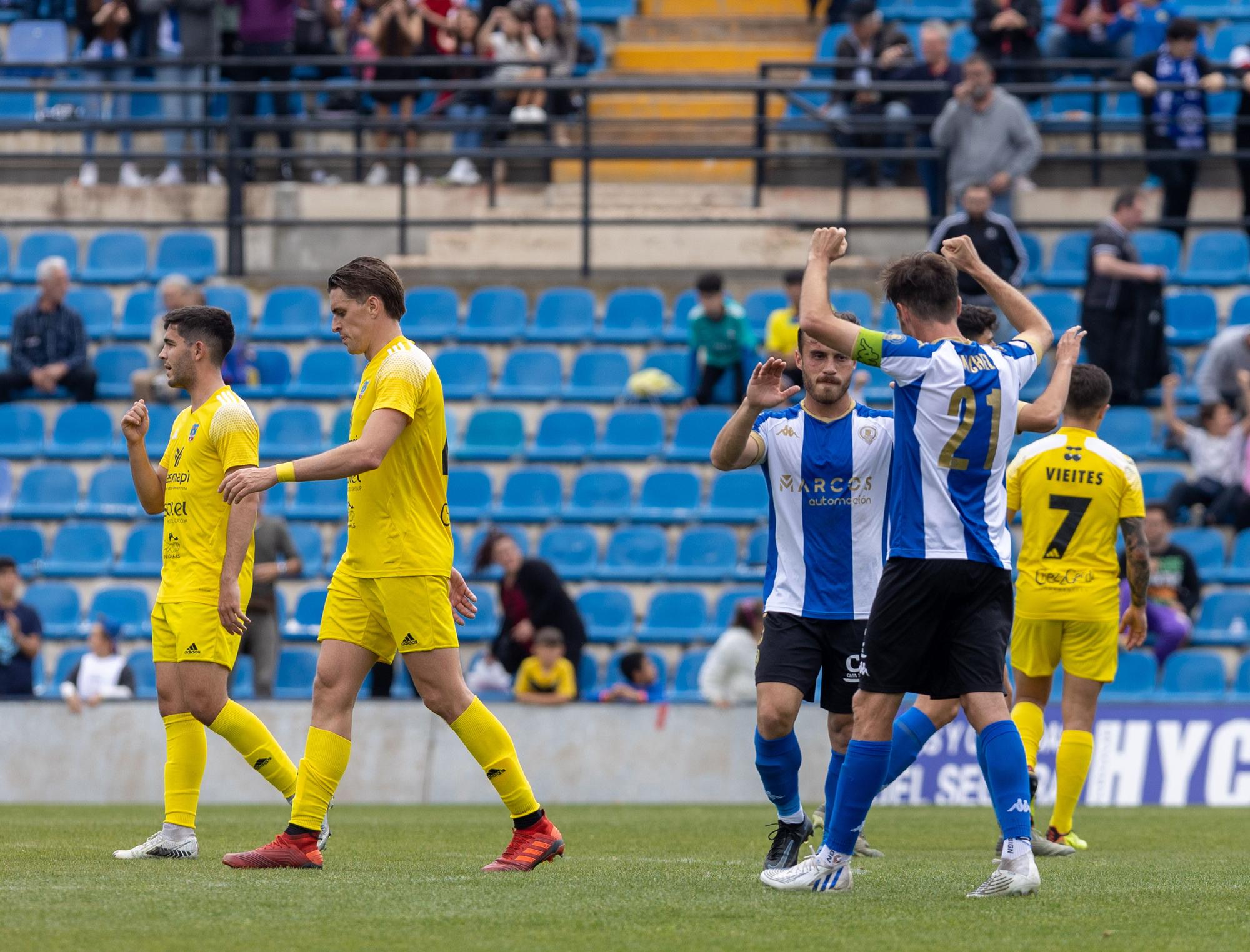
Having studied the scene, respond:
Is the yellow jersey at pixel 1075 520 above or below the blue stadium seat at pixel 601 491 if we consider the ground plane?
above

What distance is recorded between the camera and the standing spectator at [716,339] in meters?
16.3

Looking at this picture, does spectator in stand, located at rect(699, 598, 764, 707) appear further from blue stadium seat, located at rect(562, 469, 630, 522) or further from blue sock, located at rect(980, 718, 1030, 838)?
blue sock, located at rect(980, 718, 1030, 838)

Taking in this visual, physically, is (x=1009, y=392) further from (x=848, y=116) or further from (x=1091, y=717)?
(x=848, y=116)

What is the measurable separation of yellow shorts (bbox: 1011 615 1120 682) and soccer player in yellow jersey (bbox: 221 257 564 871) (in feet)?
9.69

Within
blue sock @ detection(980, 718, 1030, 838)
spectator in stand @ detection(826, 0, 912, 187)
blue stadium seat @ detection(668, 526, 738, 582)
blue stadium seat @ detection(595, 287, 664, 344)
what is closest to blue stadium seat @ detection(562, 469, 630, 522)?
blue stadium seat @ detection(668, 526, 738, 582)

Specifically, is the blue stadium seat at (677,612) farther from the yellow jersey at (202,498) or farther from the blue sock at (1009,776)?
the blue sock at (1009,776)

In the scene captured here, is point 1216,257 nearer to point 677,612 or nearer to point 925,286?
point 677,612

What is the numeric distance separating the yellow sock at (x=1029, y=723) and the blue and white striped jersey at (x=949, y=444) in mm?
2434

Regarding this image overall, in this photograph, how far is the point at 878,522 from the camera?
7.89 metres

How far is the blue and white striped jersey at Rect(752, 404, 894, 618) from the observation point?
25.5 ft

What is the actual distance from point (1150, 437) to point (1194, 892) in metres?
10.1

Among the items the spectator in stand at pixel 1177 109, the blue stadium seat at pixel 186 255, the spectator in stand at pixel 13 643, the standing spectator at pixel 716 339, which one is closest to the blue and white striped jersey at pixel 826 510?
the standing spectator at pixel 716 339

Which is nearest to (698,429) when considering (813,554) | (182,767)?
(813,554)

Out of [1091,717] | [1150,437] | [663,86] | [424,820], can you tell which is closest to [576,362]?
[663,86]
